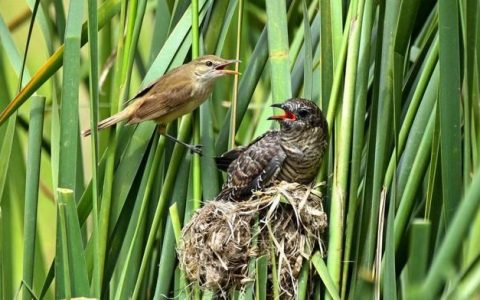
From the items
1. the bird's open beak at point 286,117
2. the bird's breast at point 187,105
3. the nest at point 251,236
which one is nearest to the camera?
the nest at point 251,236

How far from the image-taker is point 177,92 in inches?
127

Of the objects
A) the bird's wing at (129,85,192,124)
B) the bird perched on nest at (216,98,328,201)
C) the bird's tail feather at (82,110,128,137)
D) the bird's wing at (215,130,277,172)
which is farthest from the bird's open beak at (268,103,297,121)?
the bird's tail feather at (82,110,128,137)

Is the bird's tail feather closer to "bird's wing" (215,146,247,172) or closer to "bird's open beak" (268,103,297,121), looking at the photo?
"bird's wing" (215,146,247,172)

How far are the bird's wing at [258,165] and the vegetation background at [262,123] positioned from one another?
180mm

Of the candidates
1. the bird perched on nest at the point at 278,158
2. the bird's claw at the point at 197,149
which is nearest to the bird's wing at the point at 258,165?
the bird perched on nest at the point at 278,158

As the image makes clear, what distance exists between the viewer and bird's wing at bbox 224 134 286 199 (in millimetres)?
3154

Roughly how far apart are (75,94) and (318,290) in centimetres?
77

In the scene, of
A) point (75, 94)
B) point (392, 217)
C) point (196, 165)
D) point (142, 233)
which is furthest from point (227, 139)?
point (392, 217)

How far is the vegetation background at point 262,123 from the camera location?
7.07 feet

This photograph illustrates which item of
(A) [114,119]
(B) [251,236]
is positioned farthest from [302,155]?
(A) [114,119]

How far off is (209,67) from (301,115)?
408mm

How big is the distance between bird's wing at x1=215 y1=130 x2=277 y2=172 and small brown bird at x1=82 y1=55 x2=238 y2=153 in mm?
177

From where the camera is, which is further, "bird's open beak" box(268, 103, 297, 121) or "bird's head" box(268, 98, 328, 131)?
"bird's open beak" box(268, 103, 297, 121)

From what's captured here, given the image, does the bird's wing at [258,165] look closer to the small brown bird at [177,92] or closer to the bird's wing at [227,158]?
the bird's wing at [227,158]
